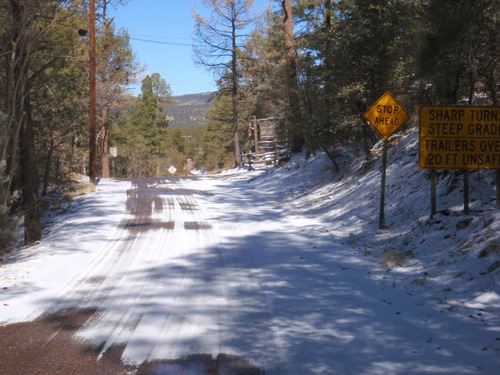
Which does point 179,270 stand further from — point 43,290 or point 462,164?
point 462,164

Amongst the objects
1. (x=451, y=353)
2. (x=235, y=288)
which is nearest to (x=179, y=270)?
(x=235, y=288)

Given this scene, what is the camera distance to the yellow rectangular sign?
8.43 m

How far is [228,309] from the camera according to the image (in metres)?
6.11

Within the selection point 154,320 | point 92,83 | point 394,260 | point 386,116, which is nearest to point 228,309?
point 154,320

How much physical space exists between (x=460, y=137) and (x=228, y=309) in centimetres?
557

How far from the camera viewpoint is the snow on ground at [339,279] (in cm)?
472

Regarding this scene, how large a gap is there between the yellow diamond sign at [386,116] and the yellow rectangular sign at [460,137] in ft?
4.43

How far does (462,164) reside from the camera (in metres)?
8.51

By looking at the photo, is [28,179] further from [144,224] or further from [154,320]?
[154,320]

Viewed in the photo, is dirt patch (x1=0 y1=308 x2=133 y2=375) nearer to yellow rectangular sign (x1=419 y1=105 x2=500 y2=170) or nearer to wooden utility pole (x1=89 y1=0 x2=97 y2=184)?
yellow rectangular sign (x1=419 y1=105 x2=500 y2=170)

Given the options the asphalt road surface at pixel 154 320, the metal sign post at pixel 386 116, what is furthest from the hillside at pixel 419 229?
the asphalt road surface at pixel 154 320

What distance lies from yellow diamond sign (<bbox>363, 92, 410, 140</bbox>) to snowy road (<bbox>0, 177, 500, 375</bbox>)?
8.39 ft

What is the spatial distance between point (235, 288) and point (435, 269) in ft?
10.4

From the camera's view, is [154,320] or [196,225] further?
[196,225]
